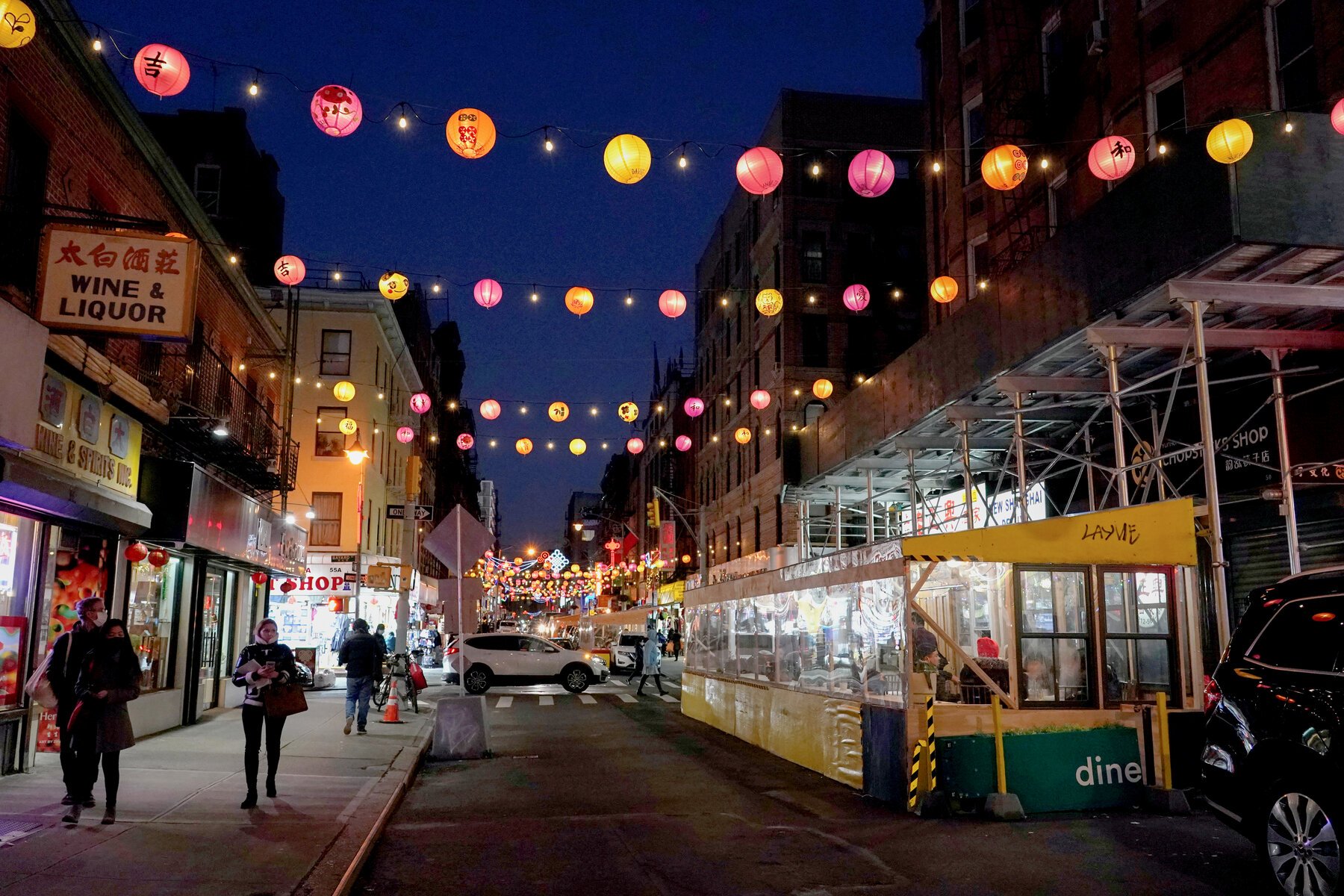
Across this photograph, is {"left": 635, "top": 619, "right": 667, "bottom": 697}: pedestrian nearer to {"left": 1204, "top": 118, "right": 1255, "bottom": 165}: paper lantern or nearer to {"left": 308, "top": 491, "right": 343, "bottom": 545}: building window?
{"left": 308, "top": 491, "right": 343, "bottom": 545}: building window

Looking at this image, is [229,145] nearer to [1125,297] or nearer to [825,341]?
[825,341]

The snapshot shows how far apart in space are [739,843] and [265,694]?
4709mm

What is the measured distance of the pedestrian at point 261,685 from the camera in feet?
32.7

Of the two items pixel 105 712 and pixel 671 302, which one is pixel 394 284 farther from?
pixel 105 712

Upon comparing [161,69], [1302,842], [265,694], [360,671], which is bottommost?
[1302,842]

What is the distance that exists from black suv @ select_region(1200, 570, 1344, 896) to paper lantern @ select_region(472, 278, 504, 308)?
1429 cm

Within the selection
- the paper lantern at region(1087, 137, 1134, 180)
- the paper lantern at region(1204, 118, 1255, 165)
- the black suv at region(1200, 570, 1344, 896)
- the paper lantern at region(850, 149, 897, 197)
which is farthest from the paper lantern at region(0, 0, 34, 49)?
the paper lantern at region(1087, 137, 1134, 180)

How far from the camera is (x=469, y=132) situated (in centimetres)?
1248

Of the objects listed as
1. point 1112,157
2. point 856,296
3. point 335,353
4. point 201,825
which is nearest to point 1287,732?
point 201,825

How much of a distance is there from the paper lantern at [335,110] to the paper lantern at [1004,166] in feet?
27.6

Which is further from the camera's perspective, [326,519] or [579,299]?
[326,519]

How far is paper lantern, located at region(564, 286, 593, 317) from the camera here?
64.0 feet

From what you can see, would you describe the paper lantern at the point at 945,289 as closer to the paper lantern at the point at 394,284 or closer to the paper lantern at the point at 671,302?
the paper lantern at the point at 671,302

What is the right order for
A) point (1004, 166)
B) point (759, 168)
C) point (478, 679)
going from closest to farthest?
point (759, 168) < point (1004, 166) < point (478, 679)
